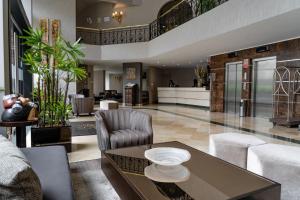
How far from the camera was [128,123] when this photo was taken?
12.1 ft

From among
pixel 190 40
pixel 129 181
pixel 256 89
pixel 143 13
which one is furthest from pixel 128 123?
pixel 143 13

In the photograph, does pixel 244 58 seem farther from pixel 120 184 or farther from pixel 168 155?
pixel 120 184

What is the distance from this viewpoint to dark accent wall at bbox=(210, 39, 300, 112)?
6.85 m

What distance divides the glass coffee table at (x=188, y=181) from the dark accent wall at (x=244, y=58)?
6356 millimetres

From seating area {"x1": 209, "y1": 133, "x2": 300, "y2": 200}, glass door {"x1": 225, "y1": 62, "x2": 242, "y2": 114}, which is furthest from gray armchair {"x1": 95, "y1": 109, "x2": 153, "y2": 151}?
glass door {"x1": 225, "y1": 62, "x2": 242, "y2": 114}

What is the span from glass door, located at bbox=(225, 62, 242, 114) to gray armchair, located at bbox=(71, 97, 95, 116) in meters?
5.98

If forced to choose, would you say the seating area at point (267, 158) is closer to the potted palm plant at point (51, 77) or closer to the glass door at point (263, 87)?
the potted palm plant at point (51, 77)

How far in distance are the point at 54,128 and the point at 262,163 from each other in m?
3.09

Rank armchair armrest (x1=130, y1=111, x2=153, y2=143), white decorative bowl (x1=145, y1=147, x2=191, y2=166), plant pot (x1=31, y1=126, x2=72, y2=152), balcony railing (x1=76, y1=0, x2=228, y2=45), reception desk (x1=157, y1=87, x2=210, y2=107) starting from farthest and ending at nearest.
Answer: reception desk (x1=157, y1=87, x2=210, y2=107) → balcony railing (x1=76, y1=0, x2=228, y2=45) → plant pot (x1=31, y1=126, x2=72, y2=152) → armchair armrest (x1=130, y1=111, x2=153, y2=143) → white decorative bowl (x1=145, y1=147, x2=191, y2=166)

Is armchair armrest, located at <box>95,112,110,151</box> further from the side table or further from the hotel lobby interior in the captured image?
the side table

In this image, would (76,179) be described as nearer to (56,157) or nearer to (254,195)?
(56,157)

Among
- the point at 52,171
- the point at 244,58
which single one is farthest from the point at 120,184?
the point at 244,58

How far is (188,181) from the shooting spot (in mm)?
1737

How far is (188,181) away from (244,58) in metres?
8.11
